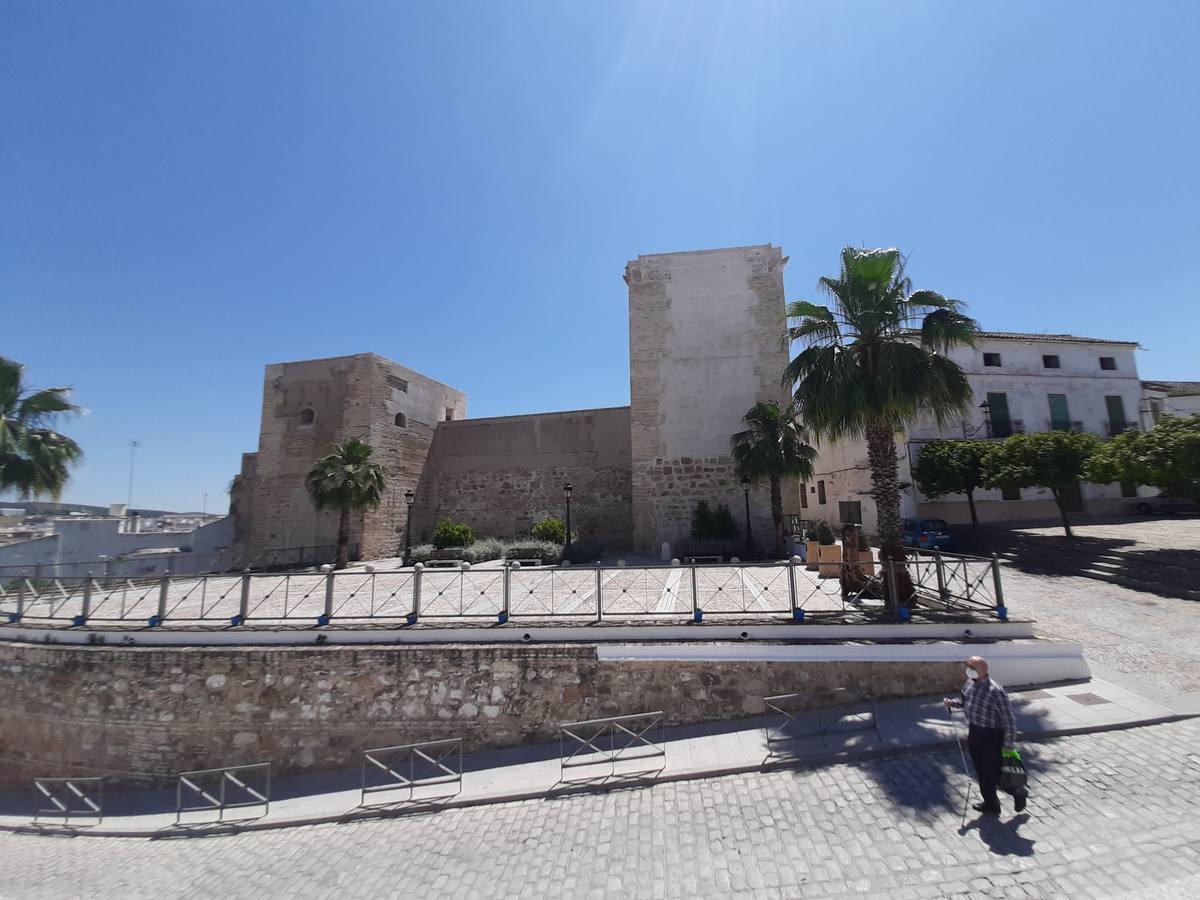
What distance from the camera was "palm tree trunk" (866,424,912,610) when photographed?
771cm

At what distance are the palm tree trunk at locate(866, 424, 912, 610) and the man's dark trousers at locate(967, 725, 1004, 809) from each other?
334cm

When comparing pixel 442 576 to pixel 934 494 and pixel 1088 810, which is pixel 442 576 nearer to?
pixel 1088 810

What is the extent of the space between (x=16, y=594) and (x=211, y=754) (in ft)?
20.7

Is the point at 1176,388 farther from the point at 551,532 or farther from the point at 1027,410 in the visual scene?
the point at 551,532

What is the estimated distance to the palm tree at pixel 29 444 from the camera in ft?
43.3

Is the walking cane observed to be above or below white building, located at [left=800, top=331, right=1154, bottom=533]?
below

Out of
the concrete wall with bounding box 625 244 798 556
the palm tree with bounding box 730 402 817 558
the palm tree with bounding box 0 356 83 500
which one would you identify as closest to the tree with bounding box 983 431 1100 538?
the palm tree with bounding box 730 402 817 558

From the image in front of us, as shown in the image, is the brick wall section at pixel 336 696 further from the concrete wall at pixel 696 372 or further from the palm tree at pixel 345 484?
the concrete wall at pixel 696 372

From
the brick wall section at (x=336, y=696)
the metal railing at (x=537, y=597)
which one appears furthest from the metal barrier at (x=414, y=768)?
the metal railing at (x=537, y=597)

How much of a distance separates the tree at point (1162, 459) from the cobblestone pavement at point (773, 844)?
26.3 feet

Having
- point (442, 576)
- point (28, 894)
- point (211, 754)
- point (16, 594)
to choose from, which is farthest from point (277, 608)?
point (16, 594)

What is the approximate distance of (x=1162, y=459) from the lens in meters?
10.6

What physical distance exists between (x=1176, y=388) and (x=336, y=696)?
3576cm

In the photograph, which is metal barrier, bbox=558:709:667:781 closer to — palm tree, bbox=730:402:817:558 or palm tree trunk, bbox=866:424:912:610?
palm tree trunk, bbox=866:424:912:610
